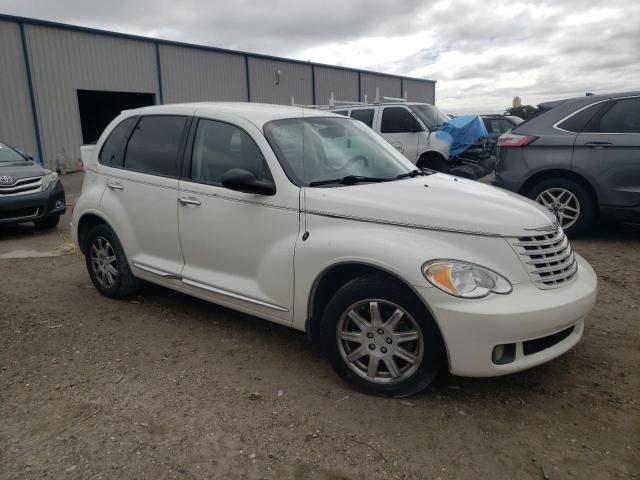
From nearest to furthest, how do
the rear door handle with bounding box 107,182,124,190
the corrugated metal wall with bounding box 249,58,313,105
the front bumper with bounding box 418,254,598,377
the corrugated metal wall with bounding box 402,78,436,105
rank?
the front bumper with bounding box 418,254,598,377, the rear door handle with bounding box 107,182,124,190, the corrugated metal wall with bounding box 249,58,313,105, the corrugated metal wall with bounding box 402,78,436,105

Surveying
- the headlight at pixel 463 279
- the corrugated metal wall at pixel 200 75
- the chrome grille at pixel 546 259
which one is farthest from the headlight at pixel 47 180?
the corrugated metal wall at pixel 200 75

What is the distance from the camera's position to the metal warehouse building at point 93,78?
52.4ft

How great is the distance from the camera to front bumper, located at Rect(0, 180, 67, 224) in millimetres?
8000

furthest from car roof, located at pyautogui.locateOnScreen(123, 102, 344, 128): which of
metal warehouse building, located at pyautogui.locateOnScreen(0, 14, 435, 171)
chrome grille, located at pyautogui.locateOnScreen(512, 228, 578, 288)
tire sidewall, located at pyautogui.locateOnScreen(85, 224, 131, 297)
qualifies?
metal warehouse building, located at pyautogui.locateOnScreen(0, 14, 435, 171)

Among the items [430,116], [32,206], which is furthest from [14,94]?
[430,116]

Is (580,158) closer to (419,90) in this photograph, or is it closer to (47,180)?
(47,180)

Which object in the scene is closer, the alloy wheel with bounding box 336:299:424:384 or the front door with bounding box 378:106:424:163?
the alloy wheel with bounding box 336:299:424:384

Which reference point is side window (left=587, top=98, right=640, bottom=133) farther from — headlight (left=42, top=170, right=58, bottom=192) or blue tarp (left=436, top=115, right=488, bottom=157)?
headlight (left=42, top=170, right=58, bottom=192)

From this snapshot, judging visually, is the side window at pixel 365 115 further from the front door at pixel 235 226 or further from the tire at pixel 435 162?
the front door at pixel 235 226

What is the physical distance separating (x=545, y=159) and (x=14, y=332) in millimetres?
6073

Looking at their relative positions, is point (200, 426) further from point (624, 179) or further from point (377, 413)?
point (624, 179)

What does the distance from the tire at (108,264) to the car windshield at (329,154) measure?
1996 mm

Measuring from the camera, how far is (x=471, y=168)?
1033 cm

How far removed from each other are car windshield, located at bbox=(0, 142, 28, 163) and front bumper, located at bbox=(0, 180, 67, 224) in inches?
34.4
